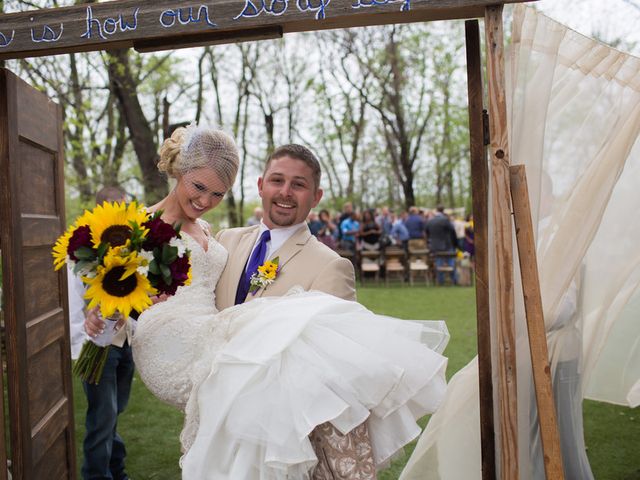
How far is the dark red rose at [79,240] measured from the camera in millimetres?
2590

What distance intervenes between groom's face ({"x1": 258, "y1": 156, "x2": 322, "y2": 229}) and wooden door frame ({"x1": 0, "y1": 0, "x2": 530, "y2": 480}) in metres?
0.68

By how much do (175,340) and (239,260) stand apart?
677 mm

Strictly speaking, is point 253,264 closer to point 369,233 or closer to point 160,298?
point 160,298

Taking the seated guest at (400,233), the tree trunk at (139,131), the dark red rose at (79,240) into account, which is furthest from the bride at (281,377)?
the seated guest at (400,233)

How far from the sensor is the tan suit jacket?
3.08 metres

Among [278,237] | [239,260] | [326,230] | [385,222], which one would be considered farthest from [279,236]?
[385,222]

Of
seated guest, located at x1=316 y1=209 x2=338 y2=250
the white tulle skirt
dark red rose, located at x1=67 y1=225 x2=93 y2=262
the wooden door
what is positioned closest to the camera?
the white tulle skirt

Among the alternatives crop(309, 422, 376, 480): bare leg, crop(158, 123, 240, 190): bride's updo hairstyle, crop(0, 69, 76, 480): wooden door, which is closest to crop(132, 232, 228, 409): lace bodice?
crop(158, 123, 240, 190): bride's updo hairstyle

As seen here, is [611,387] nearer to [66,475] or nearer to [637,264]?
[637,264]

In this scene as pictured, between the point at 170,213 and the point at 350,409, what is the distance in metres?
1.50

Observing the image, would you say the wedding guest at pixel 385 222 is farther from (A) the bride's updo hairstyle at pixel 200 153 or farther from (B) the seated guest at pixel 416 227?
(A) the bride's updo hairstyle at pixel 200 153

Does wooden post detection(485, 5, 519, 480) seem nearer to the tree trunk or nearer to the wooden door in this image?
the wooden door

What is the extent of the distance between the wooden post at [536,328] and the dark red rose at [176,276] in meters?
1.44

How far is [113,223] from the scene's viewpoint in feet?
8.68
